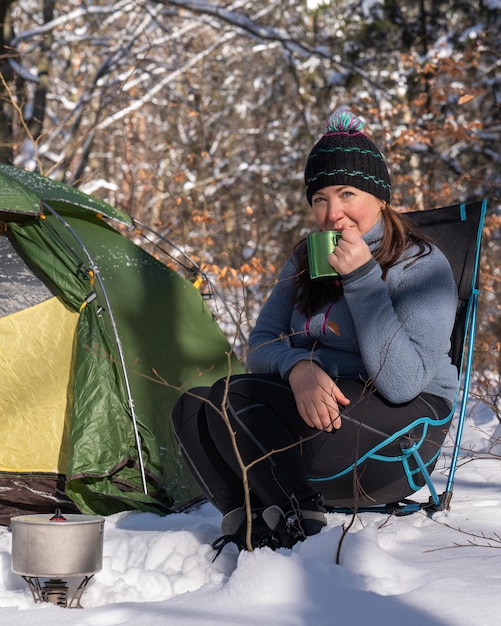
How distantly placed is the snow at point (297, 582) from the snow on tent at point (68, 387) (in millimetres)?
809

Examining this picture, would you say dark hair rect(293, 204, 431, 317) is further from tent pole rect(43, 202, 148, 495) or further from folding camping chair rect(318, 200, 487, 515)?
tent pole rect(43, 202, 148, 495)

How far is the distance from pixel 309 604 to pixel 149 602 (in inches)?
16.6

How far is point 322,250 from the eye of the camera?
2324mm

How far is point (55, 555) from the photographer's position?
81.1 inches

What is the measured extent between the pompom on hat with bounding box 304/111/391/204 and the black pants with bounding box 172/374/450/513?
1.99ft

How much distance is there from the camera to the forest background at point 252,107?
7.64 meters

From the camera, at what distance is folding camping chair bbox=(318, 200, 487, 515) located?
2420 millimetres

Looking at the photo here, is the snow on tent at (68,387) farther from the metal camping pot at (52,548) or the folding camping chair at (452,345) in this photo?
the metal camping pot at (52,548)

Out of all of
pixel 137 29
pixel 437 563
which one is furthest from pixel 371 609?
pixel 137 29

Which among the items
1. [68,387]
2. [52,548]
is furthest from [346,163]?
[68,387]

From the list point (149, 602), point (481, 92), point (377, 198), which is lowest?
point (149, 602)

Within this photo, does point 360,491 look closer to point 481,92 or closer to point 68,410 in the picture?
point 68,410

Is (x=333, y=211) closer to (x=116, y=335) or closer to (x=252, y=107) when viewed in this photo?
(x=116, y=335)

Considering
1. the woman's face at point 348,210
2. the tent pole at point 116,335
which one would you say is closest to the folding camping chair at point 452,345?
the woman's face at point 348,210
